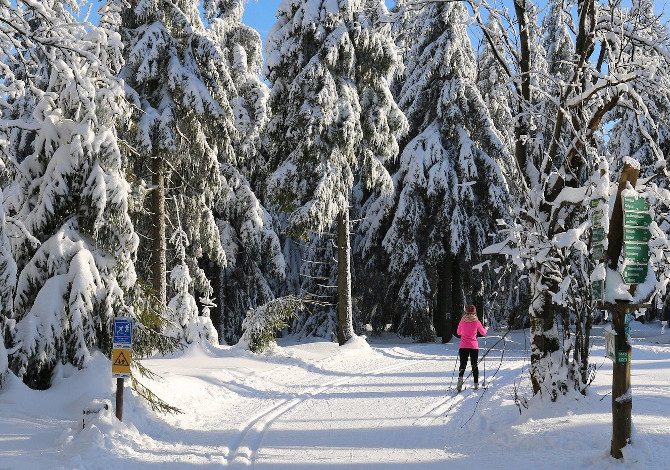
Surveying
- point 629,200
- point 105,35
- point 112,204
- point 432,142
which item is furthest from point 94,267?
point 432,142

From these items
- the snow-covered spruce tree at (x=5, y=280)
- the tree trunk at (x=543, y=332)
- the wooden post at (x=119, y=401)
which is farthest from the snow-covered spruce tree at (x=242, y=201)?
the tree trunk at (x=543, y=332)

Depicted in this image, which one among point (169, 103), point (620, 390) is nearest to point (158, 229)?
point (169, 103)

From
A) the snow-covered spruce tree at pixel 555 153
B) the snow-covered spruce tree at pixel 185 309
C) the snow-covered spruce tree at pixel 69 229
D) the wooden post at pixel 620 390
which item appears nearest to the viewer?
the wooden post at pixel 620 390

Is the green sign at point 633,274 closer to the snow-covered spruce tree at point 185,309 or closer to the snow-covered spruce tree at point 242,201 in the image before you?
the snow-covered spruce tree at point 185,309

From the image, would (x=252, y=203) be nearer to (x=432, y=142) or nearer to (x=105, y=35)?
(x=432, y=142)

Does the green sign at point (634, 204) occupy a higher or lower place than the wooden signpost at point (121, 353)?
higher

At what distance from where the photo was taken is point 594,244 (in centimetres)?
630

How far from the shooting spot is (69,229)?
360 inches

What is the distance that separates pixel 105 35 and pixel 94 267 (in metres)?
3.28

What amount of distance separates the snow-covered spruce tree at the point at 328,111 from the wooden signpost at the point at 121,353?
418 inches

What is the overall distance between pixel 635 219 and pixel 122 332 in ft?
19.5

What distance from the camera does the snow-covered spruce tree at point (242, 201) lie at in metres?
23.2

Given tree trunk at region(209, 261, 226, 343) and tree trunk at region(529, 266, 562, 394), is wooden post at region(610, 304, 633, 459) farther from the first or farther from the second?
tree trunk at region(209, 261, 226, 343)

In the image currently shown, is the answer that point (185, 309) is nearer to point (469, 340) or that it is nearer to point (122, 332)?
point (469, 340)
